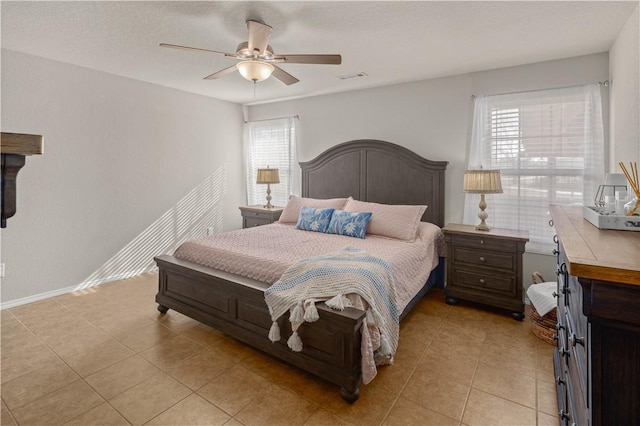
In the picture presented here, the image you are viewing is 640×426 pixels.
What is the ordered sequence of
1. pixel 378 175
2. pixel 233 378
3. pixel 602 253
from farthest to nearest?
1. pixel 378 175
2. pixel 233 378
3. pixel 602 253

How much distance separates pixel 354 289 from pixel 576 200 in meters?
2.66

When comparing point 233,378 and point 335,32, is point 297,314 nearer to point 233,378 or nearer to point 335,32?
point 233,378

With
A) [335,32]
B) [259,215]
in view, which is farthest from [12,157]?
[259,215]

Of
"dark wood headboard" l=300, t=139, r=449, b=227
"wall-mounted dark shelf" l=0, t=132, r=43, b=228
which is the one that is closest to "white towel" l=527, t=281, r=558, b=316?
"dark wood headboard" l=300, t=139, r=449, b=227

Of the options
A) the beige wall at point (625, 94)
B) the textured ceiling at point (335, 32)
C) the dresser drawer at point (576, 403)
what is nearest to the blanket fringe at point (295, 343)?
the dresser drawer at point (576, 403)

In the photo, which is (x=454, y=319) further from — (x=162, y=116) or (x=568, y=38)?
(x=162, y=116)

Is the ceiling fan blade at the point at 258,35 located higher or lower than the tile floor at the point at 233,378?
higher

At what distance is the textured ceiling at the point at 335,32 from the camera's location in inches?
90.8

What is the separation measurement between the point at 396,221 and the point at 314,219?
36.9 inches

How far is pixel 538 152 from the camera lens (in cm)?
336

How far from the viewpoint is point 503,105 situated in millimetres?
3498

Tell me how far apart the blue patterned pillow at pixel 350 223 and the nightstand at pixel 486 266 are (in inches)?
32.3

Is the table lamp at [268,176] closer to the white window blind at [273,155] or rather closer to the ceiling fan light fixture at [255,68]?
the white window blind at [273,155]

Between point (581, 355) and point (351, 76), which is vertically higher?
point (351, 76)
